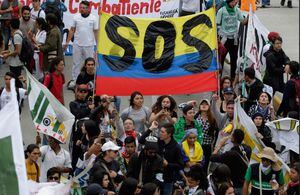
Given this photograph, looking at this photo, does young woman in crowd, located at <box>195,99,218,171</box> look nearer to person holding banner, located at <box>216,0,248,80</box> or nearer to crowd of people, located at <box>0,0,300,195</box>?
crowd of people, located at <box>0,0,300,195</box>

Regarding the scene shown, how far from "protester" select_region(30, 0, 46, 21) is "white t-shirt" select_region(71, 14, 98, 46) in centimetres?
109

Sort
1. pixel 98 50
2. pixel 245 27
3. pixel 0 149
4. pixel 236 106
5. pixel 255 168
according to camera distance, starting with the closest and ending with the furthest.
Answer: pixel 0 149, pixel 255 168, pixel 236 106, pixel 98 50, pixel 245 27

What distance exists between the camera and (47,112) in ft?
50.8

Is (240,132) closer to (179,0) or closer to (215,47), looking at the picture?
(215,47)

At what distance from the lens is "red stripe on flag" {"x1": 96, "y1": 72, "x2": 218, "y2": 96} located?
1684 cm

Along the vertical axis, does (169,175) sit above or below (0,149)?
below

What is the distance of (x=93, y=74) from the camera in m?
17.5

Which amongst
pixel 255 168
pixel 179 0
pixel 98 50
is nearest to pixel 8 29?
pixel 179 0

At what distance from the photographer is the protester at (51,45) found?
19.3 m

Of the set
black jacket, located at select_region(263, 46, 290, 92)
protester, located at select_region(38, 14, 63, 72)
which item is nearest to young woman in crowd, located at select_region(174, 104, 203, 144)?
black jacket, located at select_region(263, 46, 290, 92)

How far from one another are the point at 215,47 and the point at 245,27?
328cm

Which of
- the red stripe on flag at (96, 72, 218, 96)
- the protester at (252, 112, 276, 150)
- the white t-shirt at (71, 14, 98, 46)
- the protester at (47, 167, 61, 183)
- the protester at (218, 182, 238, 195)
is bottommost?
the protester at (47, 167, 61, 183)

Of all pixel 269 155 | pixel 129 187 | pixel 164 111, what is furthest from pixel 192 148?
pixel 129 187

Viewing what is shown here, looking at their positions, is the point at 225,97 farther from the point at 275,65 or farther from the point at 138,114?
the point at 275,65
